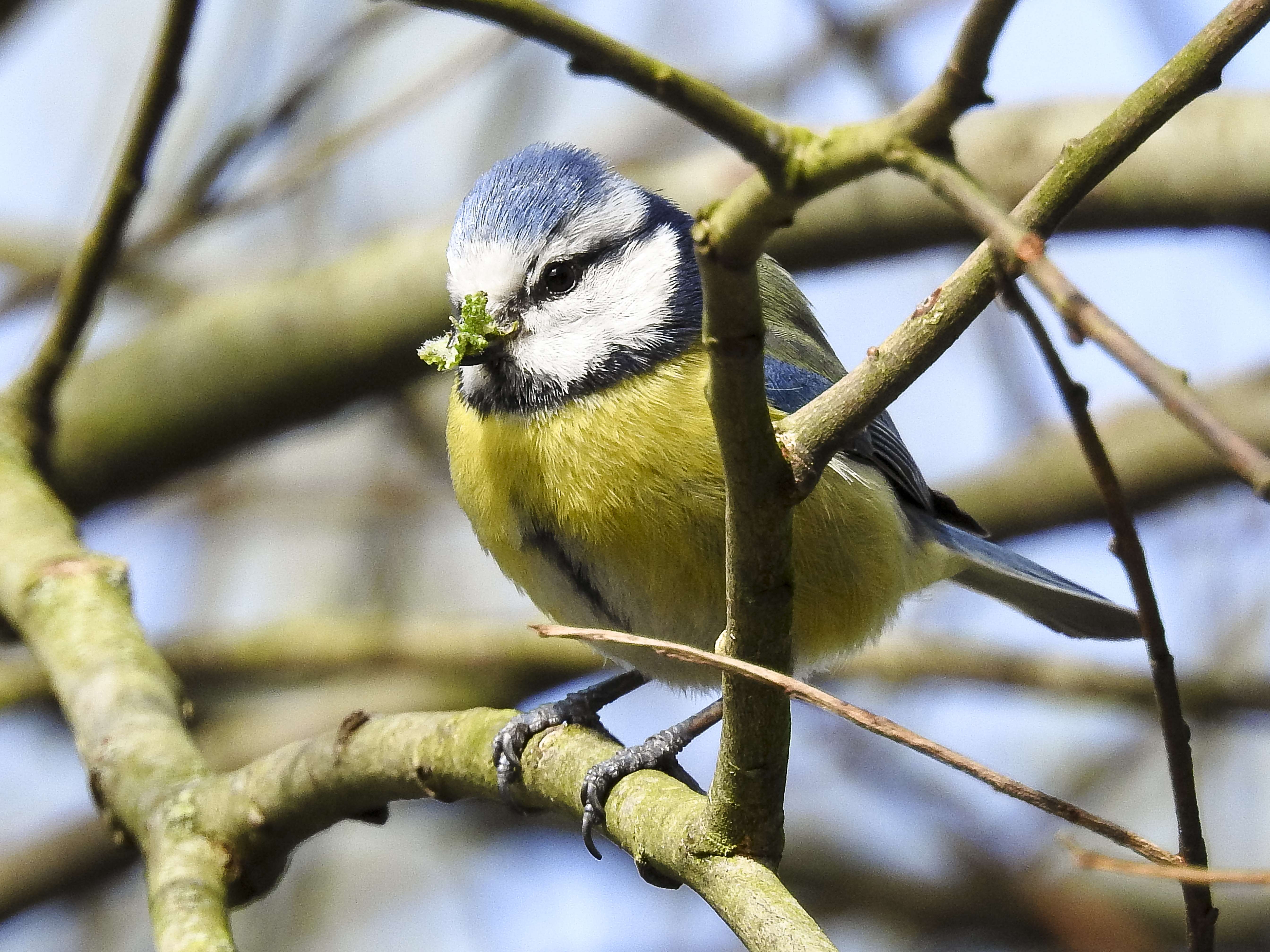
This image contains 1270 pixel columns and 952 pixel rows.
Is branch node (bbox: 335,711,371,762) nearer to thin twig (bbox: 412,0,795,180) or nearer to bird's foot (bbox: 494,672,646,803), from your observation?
bird's foot (bbox: 494,672,646,803)

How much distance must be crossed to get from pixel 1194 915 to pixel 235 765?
9.88ft

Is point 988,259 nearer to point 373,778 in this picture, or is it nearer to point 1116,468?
A: point 373,778

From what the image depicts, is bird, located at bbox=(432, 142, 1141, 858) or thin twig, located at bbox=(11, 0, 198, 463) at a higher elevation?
thin twig, located at bbox=(11, 0, 198, 463)

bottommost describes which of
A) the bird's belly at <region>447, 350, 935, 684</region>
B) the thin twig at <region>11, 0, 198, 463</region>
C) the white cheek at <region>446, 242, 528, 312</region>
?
the bird's belly at <region>447, 350, 935, 684</region>

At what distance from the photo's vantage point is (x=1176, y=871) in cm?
102

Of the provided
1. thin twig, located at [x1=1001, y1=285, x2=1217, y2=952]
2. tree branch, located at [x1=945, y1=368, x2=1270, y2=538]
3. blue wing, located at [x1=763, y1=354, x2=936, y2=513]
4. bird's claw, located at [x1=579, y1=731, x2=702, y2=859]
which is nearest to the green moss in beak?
blue wing, located at [x1=763, y1=354, x2=936, y2=513]

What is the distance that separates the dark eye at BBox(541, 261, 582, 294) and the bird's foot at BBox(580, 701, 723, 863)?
32.0 inches

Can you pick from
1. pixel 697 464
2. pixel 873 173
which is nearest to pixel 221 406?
pixel 697 464

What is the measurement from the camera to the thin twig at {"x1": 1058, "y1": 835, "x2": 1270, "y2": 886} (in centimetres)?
90

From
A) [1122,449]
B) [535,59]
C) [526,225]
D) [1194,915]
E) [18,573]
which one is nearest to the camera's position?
[1194,915]

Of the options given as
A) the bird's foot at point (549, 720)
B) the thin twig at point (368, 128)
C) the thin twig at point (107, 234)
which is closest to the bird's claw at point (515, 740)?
the bird's foot at point (549, 720)

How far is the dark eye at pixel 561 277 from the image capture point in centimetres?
243

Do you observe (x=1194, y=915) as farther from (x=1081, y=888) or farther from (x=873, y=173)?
(x=1081, y=888)

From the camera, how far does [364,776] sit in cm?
216
